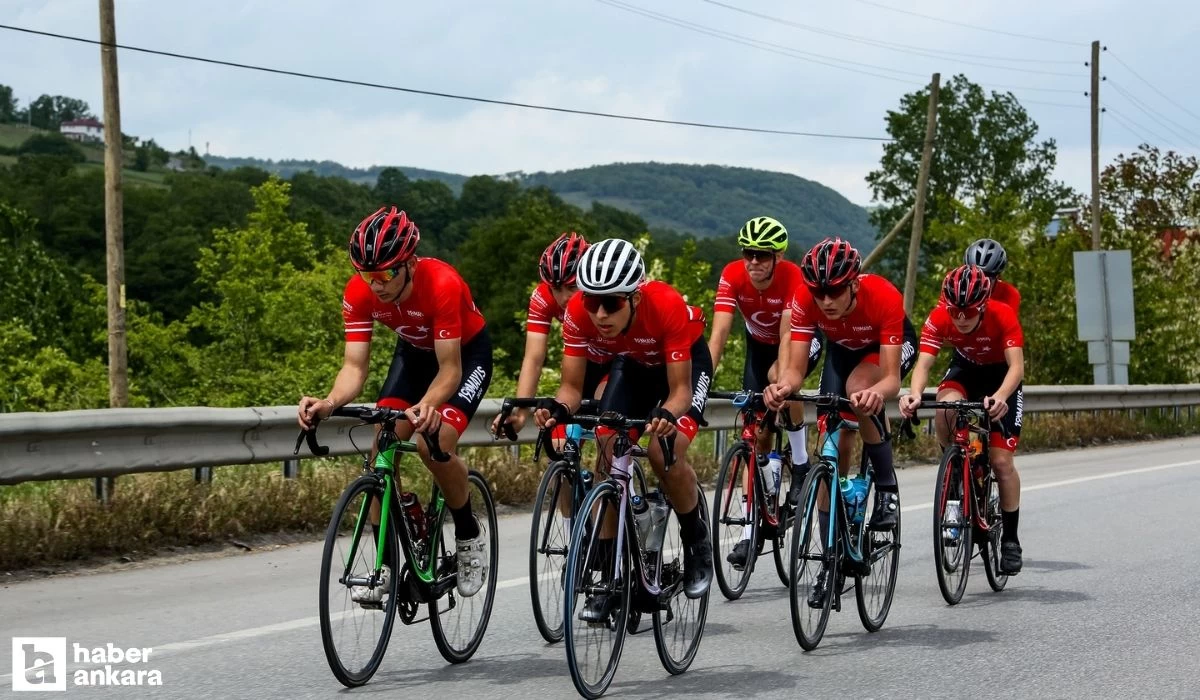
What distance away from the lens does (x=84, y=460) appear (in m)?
9.45

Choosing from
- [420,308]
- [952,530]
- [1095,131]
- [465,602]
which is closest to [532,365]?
[420,308]

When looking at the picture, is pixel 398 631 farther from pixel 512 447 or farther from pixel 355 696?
pixel 512 447

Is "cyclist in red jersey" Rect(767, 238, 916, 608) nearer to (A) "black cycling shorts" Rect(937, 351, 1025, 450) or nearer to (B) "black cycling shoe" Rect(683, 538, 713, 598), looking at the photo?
(B) "black cycling shoe" Rect(683, 538, 713, 598)

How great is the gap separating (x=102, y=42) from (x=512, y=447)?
10.3 m

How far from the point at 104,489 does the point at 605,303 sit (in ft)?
16.4

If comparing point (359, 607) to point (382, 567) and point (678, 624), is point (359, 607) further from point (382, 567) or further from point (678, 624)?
point (678, 624)

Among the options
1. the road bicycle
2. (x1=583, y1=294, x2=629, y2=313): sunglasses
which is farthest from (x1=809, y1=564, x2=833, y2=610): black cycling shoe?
(x1=583, y1=294, x2=629, y2=313): sunglasses

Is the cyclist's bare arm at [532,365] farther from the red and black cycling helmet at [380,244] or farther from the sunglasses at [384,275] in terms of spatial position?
the red and black cycling helmet at [380,244]

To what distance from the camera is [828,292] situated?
326 inches

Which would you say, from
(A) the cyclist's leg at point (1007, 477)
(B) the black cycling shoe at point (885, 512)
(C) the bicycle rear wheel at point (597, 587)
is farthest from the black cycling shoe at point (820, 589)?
(A) the cyclist's leg at point (1007, 477)

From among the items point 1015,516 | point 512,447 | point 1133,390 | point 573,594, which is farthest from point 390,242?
point 1133,390

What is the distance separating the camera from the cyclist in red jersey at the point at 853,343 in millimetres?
7965

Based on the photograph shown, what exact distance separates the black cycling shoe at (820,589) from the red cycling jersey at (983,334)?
2.48m

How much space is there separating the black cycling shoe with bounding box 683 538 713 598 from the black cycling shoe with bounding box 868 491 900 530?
135cm
